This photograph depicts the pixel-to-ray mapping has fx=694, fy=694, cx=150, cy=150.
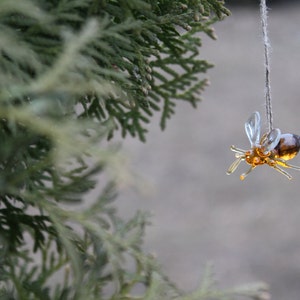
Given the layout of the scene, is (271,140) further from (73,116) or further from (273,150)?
(73,116)

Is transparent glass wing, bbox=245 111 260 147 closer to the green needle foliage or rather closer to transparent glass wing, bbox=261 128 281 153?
transparent glass wing, bbox=261 128 281 153

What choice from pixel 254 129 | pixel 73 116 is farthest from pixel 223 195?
pixel 73 116

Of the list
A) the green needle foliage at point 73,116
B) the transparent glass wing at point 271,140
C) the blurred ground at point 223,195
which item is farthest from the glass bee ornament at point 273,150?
the blurred ground at point 223,195

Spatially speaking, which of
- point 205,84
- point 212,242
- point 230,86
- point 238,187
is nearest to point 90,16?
point 205,84

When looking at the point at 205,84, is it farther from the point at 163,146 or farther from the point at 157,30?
the point at 163,146

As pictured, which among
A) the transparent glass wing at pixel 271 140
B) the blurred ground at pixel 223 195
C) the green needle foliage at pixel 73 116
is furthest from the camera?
the blurred ground at pixel 223 195

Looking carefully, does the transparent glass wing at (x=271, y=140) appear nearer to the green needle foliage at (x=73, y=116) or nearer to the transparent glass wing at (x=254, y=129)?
the transparent glass wing at (x=254, y=129)
